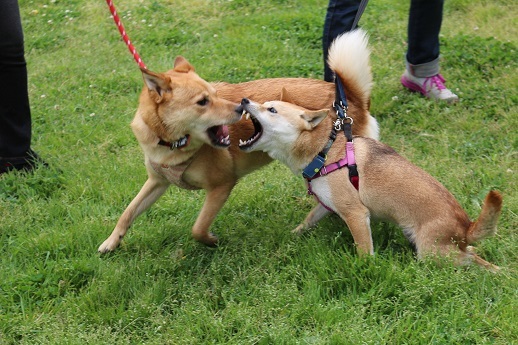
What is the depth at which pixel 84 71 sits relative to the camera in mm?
6859

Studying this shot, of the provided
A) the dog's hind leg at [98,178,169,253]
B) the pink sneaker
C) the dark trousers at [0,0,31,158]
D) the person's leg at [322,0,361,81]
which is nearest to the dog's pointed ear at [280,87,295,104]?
the dog's hind leg at [98,178,169,253]

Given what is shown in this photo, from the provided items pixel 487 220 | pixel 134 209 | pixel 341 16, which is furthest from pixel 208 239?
pixel 341 16

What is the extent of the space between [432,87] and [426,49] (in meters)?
0.36

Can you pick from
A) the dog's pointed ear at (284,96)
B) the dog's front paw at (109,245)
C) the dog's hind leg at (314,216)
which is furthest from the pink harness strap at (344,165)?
the dog's front paw at (109,245)

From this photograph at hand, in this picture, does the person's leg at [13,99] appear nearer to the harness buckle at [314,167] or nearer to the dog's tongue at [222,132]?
the dog's tongue at [222,132]

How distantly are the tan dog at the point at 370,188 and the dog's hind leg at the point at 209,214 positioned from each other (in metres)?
0.36

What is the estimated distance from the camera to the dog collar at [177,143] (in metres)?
3.67

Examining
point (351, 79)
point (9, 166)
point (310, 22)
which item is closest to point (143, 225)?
point (9, 166)

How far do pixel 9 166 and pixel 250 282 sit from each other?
2476 millimetres

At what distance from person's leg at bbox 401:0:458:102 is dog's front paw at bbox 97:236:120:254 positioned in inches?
131

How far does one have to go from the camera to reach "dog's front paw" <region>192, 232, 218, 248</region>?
3.84 meters

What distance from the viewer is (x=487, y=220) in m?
3.29

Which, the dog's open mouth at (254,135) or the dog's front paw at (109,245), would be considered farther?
the dog's front paw at (109,245)

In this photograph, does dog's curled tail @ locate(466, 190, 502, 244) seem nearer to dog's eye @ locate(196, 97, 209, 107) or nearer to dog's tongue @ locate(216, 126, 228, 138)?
dog's tongue @ locate(216, 126, 228, 138)
